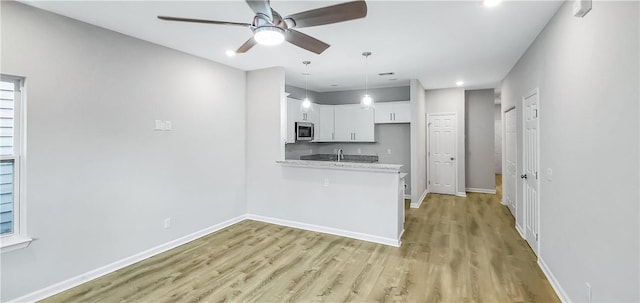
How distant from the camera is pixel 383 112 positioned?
6422mm

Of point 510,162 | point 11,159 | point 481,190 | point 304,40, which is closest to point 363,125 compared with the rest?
point 510,162

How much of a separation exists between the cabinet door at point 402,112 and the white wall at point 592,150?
10.4 ft

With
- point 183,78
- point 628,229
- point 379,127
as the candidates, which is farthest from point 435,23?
point 379,127

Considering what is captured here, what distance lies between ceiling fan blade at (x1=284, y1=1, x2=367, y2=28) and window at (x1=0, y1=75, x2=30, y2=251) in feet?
8.28

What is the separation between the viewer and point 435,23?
111 inches

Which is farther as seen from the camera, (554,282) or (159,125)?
(159,125)

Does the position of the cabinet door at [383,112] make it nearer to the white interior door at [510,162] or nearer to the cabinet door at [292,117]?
the cabinet door at [292,117]

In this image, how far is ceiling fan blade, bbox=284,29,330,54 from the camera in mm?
2291

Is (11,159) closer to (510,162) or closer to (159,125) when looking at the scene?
(159,125)

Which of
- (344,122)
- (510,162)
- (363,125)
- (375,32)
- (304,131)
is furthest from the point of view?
(344,122)

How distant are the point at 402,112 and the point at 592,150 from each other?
4.36m

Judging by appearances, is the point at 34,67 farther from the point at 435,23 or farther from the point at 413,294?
the point at 413,294

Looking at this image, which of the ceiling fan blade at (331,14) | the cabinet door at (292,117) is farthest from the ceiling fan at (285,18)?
the cabinet door at (292,117)

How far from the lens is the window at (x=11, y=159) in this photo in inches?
93.8
